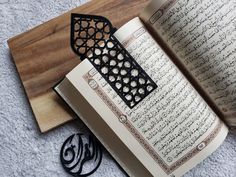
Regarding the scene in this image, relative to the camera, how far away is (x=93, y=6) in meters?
0.48

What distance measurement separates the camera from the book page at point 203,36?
16.3 inches

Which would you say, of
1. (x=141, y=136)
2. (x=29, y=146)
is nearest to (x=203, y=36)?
(x=141, y=136)

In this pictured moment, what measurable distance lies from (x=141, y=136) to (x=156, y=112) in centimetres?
3

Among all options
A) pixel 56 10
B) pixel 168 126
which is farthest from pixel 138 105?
pixel 56 10

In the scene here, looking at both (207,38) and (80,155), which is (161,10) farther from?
(80,155)

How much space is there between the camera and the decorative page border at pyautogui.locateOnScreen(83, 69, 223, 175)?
1.45 ft

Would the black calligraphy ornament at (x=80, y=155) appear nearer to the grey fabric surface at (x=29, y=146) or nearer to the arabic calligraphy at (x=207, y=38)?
the grey fabric surface at (x=29, y=146)

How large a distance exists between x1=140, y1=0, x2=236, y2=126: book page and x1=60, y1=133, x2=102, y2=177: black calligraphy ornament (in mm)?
136

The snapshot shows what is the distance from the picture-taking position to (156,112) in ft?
1.46

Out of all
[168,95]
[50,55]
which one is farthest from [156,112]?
[50,55]

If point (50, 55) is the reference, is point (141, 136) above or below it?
below

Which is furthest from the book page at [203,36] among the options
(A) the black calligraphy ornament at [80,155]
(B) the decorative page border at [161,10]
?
(A) the black calligraphy ornament at [80,155]

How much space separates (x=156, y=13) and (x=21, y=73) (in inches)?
6.4

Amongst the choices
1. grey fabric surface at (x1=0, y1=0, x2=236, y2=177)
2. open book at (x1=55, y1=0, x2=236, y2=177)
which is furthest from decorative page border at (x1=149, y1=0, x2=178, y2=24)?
grey fabric surface at (x1=0, y1=0, x2=236, y2=177)
